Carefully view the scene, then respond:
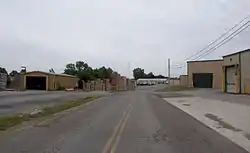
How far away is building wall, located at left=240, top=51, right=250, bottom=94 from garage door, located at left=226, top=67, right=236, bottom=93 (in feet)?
11.9

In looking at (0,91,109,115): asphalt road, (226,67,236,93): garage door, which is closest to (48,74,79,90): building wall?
(226,67,236,93): garage door

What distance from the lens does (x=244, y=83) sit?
5697 centimetres

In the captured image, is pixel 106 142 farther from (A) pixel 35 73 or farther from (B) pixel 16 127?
(A) pixel 35 73

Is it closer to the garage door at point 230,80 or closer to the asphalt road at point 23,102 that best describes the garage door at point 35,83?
the garage door at point 230,80

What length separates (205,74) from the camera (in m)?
91.4

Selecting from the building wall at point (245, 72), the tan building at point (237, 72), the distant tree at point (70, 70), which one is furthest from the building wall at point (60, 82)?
the building wall at point (245, 72)

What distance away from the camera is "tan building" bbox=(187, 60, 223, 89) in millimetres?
89125

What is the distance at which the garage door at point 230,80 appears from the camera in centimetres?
6156

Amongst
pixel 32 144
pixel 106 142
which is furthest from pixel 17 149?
pixel 106 142

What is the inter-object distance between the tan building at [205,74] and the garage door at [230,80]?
2245 centimetres

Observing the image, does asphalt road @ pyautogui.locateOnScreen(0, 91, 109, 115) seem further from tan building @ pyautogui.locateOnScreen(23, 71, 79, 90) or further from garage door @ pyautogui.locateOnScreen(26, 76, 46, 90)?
garage door @ pyautogui.locateOnScreen(26, 76, 46, 90)

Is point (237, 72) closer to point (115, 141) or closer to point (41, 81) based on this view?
point (41, 81)

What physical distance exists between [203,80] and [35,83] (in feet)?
122

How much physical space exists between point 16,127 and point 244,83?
45.5 metres
